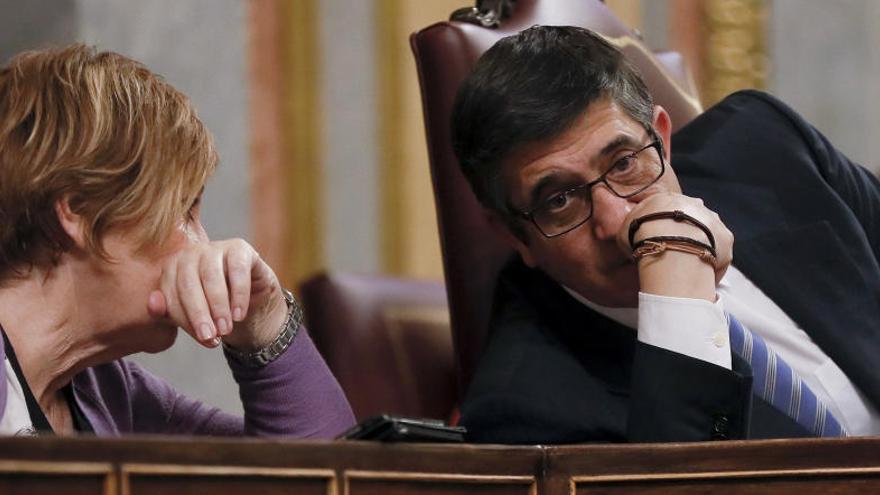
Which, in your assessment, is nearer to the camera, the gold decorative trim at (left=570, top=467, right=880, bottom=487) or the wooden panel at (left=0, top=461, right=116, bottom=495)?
the wooden panel at (left=0, top=461, right=116, bottom=495)

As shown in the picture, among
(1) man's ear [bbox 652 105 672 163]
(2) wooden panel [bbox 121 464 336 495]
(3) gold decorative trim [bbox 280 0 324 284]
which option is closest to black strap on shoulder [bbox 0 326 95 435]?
(2) wooden panel [bbox 121 464 336 495]

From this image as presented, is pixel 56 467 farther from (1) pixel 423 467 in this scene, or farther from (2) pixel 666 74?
(2) pixel 666 74

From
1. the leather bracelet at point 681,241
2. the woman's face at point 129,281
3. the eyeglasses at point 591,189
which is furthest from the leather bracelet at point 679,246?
the woman's face at point 129,281

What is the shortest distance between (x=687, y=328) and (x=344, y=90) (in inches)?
74.1

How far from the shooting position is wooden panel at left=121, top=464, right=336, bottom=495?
899 millimetres

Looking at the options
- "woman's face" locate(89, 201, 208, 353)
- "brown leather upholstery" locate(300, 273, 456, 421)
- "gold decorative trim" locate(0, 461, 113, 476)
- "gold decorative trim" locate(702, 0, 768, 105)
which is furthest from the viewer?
"gold decorative trim" locate(702, 0, 768, 105)

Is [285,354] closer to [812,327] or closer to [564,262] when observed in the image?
[564,262]

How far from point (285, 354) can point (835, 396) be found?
663 millimetres

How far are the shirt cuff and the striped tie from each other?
0.26 ft

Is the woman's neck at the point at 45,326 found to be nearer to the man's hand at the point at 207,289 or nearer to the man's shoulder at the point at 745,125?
the man's hand at the point at 207,289

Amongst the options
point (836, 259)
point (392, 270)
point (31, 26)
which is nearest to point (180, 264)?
point (836, 259)

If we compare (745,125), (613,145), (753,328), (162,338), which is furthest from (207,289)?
(745,125)

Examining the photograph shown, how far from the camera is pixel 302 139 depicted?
3.15 metres

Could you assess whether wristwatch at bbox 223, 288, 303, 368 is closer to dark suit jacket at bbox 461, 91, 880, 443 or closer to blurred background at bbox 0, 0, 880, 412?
dark suit jacket at bbox 461, 91, 880, 443
